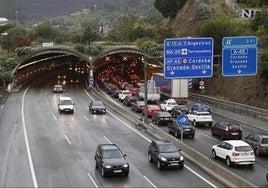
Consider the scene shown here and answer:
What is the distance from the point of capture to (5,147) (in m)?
37.7

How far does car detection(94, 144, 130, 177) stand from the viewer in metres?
27.9

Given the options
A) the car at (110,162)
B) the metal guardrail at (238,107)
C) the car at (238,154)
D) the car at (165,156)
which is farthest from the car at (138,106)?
the car at (110,162)

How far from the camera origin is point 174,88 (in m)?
64.1

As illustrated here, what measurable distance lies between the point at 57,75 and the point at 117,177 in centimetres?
9115

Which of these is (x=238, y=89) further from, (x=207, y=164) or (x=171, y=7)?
(x=171, y=7)

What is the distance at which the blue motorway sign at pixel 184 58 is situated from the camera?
37.9 m

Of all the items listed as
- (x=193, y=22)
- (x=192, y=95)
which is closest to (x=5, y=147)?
(x=192, y=95)

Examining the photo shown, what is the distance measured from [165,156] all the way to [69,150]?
29.1 ft

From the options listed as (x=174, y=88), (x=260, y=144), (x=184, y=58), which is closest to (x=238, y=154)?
(x=260, y=144)

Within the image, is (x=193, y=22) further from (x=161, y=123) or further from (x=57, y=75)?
(x=161, y=123)

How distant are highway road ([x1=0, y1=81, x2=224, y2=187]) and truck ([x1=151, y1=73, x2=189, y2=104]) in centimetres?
970

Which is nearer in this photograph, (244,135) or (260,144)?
(260,144)

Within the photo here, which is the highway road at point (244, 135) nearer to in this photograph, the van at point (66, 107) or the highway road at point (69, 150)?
the highway road at point (69, 150)

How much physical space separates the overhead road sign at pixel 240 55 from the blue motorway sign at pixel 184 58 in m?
1.84
